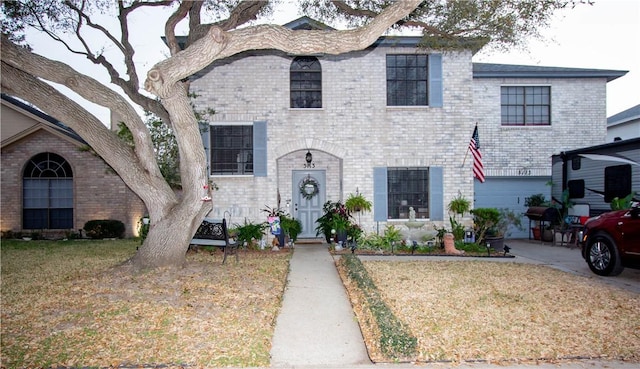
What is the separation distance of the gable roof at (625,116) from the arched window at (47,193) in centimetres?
2341

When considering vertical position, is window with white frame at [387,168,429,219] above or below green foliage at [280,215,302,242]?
above

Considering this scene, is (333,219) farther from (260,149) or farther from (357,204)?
(260,149)

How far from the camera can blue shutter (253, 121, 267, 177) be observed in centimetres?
1188

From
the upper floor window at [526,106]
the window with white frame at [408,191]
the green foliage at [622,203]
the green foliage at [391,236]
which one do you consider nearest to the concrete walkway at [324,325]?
the green foliage at [622,203]

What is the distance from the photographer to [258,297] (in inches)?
241

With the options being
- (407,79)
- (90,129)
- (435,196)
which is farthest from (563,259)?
(90,129)

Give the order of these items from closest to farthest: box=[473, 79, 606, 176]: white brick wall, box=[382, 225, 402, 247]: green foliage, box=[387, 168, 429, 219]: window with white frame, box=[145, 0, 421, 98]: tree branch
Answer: box=[145, 0, 421, 98]: tree branch
box=[382, 225, 402, 247]: green foliage
box=[387, 168, 429, 219]: window with white frame
box=[473, 79, 606, 176]: white brick wall

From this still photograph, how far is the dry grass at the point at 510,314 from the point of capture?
4359 millimetres

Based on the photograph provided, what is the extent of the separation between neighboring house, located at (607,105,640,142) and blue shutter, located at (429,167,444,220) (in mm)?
12133

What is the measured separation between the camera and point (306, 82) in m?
12.2

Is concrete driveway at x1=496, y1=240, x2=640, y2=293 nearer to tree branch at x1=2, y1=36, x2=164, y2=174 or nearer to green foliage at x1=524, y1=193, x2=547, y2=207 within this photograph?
green foliage at x1=524, y1=193, x2=547, y2=207

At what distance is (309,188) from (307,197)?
0.29 metres

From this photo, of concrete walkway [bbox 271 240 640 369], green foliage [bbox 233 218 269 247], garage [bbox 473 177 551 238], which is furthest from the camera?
garage [bbox 473 177 551 238]

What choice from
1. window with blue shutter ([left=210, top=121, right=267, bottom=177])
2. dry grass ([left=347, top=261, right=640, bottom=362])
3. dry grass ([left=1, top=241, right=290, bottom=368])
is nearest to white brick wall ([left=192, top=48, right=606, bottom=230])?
window with blue shutter ([left=210, top=121, right=267, bottom=177])
